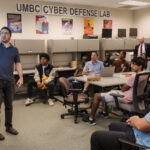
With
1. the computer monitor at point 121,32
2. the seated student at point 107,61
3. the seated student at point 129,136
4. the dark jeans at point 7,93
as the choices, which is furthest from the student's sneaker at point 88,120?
the computer monitor at point 121,32

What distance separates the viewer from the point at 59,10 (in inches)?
272

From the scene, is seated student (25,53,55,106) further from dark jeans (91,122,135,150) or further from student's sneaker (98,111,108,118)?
dark jeans (91,122,135,150)

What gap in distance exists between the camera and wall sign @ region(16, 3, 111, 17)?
6.35 metres

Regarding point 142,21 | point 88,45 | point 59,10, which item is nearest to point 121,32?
point 142,21

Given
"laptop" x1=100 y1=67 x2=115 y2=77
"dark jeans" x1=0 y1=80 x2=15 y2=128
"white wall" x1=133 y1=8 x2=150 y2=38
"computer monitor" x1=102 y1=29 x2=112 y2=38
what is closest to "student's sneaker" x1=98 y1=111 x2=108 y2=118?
"laptop" x1=100 y1=67 x2=115 y2=77

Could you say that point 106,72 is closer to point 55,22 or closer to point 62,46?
point 62,46

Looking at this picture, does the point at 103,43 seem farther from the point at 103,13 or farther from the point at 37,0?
the point at 37,0

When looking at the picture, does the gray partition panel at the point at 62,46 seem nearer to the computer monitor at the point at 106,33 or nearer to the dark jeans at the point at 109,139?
the computer monitor at the point at 106,33

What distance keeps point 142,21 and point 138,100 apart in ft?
19.4

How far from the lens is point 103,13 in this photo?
7.79m

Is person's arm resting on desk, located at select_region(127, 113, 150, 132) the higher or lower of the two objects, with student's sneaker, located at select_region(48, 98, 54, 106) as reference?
higher

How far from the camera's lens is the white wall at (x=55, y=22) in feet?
20.1

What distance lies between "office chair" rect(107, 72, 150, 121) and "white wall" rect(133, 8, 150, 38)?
547 cm

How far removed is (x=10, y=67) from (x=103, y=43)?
15.4ft
